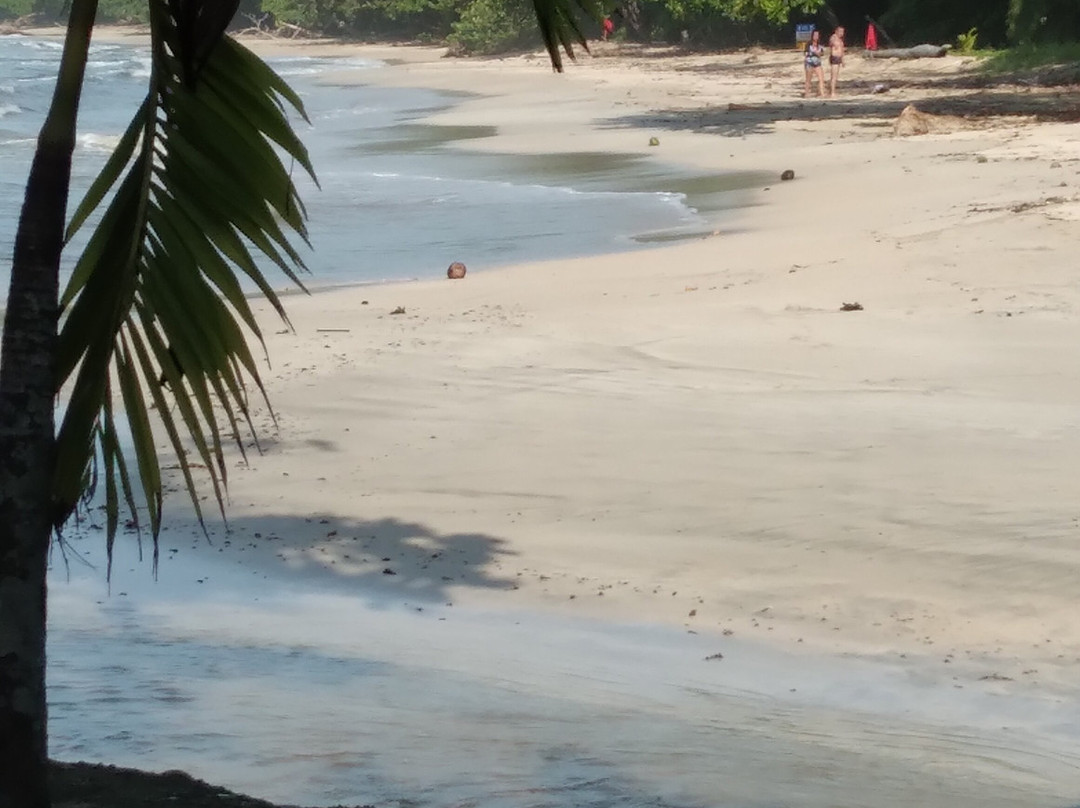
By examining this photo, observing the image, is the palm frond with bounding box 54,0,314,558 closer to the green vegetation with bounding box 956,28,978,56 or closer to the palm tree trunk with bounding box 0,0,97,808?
the palm tree trunk with bounding box 0,0,97,808

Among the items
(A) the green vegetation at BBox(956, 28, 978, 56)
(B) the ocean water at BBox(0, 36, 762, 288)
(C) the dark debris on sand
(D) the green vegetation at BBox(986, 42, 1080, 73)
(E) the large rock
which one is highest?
(A) the green vegetation at BBox(956, 28, 978, 56)

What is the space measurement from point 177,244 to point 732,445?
519 cm

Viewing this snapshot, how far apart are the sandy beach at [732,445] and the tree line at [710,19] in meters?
8.19

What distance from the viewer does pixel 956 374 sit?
8.74m

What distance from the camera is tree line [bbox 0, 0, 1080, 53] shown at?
33.9 m

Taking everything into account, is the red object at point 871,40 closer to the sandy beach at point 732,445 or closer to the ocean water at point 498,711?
the sandy beach at point 732,445

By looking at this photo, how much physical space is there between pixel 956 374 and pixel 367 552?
12.1 feet

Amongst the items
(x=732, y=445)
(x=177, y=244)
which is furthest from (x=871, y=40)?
(x=177, y=244)

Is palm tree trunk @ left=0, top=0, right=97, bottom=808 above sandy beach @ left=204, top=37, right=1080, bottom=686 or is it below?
above

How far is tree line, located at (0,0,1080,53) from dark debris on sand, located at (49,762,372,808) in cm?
1505

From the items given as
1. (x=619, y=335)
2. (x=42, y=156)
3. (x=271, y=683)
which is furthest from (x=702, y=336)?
(x=42, y=156)

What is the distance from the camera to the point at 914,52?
124 feet

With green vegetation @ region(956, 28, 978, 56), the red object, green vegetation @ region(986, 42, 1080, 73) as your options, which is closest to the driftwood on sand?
green vegetation @ region(956, 28, 978, 56)

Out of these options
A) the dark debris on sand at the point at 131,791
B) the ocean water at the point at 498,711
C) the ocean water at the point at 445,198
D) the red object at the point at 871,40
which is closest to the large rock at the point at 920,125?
the ocean water at the point at 445,198
